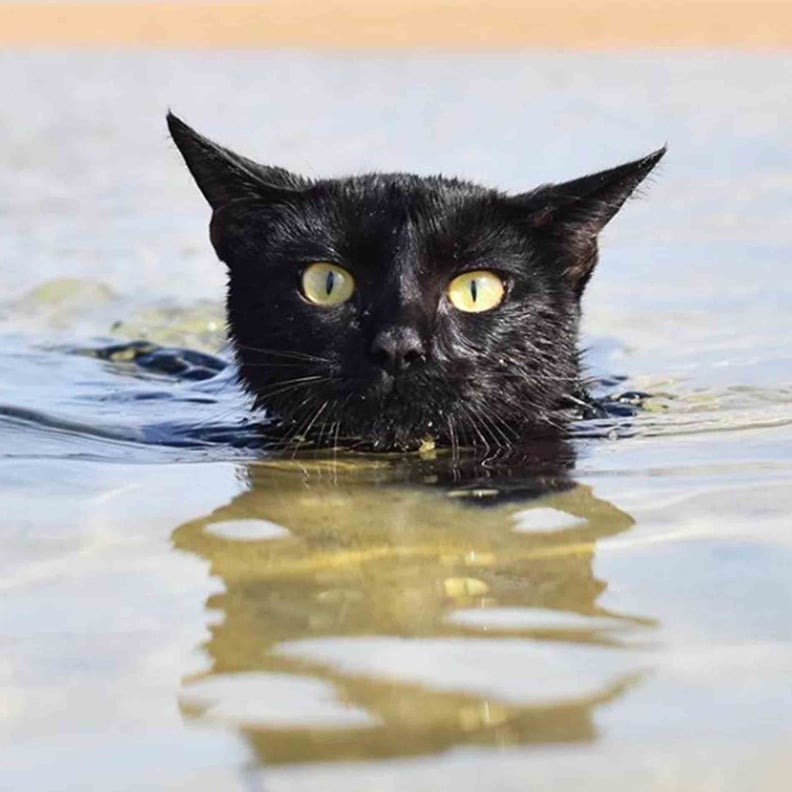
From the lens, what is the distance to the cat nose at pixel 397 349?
2822mm

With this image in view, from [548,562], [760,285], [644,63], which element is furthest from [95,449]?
[644,63]

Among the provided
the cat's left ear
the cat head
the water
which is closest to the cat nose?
the cat head

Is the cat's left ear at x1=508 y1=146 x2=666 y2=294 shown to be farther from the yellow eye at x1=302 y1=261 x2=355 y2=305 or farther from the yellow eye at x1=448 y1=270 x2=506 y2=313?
the yellow eye at x1=302 y1=261 x2=355 y2=305

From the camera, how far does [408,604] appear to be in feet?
6.30

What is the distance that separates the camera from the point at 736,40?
97.4 feet

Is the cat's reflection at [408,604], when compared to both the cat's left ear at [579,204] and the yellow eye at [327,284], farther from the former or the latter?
the cat's left ear at [579,204]

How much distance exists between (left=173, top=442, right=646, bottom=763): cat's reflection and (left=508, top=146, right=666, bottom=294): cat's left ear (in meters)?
0.65

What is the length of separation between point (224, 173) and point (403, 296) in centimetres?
59

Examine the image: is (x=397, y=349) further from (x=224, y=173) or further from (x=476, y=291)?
(x=224, y=173)

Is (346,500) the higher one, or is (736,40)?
(736,40)

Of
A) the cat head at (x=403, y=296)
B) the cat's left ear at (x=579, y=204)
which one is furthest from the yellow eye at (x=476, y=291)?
the cat's left ear at (x=579, y=204)

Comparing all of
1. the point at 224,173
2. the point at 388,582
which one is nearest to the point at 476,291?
the point at 224,173

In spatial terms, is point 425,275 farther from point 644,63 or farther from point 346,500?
point 644,63

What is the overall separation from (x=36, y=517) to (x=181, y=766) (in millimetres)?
1042
